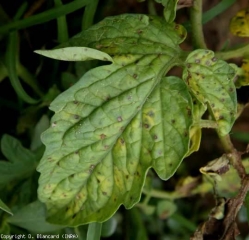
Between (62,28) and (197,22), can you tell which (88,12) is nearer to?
(62,28)

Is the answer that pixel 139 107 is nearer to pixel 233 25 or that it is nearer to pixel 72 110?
pixel 72 110

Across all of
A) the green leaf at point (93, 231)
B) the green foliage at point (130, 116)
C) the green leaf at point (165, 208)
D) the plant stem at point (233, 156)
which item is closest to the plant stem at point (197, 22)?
the green foliage at point (130, 116)

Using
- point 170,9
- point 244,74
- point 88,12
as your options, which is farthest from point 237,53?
point 88,12

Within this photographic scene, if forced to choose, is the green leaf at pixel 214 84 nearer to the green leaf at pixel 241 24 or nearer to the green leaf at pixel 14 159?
the green leaf at pixel 241 24

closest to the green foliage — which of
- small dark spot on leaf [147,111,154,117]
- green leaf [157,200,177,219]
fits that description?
small dark spot on leaf [147,111,154,117]

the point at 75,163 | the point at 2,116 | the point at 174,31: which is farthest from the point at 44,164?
the point at 2,116

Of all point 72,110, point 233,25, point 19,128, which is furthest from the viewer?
point 19,128
